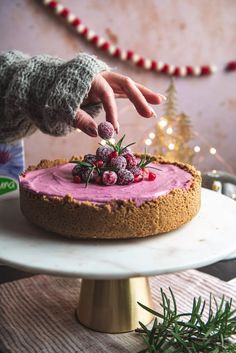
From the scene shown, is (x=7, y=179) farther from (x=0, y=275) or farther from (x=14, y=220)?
(x=14, y=220)

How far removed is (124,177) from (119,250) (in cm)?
12

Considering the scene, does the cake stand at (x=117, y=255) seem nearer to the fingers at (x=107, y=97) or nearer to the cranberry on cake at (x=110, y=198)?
the cranberry on cake at (x=110, y=198)

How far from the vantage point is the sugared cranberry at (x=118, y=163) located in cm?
71

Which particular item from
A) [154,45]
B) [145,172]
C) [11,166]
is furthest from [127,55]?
[145,172]

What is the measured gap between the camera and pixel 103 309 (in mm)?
752

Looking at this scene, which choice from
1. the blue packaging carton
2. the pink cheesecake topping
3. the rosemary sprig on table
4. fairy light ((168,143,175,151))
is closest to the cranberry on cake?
the pink cheesecake topping

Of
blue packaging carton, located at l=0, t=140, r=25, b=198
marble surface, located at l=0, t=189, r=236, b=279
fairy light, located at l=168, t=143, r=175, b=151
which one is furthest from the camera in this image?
fairy light, located at l=168, t=143, r=175, b=151

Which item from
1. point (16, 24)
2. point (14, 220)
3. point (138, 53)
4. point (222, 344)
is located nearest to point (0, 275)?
point (14, 220)

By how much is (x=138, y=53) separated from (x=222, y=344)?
1180 millimetres

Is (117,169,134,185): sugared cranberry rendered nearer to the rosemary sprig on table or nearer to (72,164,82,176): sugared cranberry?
(72,164,82,176): sugared cranberry

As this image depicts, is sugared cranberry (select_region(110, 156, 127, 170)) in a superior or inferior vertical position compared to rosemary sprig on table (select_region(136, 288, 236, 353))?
superior

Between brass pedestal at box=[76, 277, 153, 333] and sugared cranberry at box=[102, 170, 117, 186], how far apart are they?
Answer: 16cm

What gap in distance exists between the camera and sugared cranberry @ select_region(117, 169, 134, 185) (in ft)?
2.31

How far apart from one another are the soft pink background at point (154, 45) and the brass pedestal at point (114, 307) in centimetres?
88
